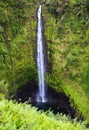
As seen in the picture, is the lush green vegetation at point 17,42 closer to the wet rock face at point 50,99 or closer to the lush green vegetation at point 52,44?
the lush green vegetation at point 52,44

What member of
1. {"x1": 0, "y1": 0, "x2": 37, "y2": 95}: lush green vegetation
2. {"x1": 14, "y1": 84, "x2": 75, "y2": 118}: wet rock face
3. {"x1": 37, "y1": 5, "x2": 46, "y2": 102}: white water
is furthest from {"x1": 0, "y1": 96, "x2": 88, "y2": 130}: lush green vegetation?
{"x1": 37, "y1": 5, "x2": 46, "y2": 102}: white water

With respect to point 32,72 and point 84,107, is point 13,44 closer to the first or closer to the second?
point 32,72

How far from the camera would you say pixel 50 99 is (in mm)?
47719

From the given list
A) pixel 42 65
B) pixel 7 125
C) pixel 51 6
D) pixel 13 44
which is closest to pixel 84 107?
pixel 42 65

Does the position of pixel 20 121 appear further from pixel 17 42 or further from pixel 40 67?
pixel 40 67

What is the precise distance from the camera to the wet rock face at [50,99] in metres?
43.9

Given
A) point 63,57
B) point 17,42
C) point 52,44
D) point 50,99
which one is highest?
point 17,42

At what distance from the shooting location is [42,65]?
1918 inches

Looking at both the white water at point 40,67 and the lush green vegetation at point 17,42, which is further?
the white water at point 40,67

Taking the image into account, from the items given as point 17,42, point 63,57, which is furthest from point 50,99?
point 17,42

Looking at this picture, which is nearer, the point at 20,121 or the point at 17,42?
the point at 20,121

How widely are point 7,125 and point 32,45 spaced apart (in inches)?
1652

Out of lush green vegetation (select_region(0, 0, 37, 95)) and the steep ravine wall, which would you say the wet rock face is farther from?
lush green vegetation (select_region(0, 0, 37, 95))

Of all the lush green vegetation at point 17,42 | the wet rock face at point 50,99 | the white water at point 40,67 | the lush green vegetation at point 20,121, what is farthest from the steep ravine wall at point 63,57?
the lush green vegetation at point 20,121
